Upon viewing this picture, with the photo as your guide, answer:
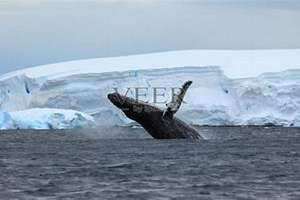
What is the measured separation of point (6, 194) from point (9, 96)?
72978mm

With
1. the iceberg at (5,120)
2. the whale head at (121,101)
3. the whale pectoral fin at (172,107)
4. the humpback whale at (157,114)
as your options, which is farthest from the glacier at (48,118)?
the whale pectoral fin at (172,107)

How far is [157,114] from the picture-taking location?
164 feet

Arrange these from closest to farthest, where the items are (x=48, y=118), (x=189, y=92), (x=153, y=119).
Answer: (x=153, y=119) → (x=48, y=118) → (x=189, y=92)

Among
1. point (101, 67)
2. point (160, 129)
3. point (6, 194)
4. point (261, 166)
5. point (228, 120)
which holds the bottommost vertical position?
point (6, 194)

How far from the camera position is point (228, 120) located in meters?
90.1

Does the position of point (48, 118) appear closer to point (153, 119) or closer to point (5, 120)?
point (5, 120)

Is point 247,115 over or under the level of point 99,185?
over

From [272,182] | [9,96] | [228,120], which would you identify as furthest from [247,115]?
[272,182]

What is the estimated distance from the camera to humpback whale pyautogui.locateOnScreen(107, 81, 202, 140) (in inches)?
1954

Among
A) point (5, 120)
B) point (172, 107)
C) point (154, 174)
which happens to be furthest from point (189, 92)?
point (154, 174)

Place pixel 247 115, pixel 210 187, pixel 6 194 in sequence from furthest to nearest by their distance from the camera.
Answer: pixel 247 115
pixel 210 187
pixel 6 194

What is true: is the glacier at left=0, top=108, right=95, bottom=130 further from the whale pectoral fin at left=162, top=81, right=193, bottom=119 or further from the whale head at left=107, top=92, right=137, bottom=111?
the whale pectoral fin at left=162, top=81, right=193, bottom=119

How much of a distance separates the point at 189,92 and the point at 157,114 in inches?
1754

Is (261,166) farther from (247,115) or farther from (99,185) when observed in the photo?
(247,115)
